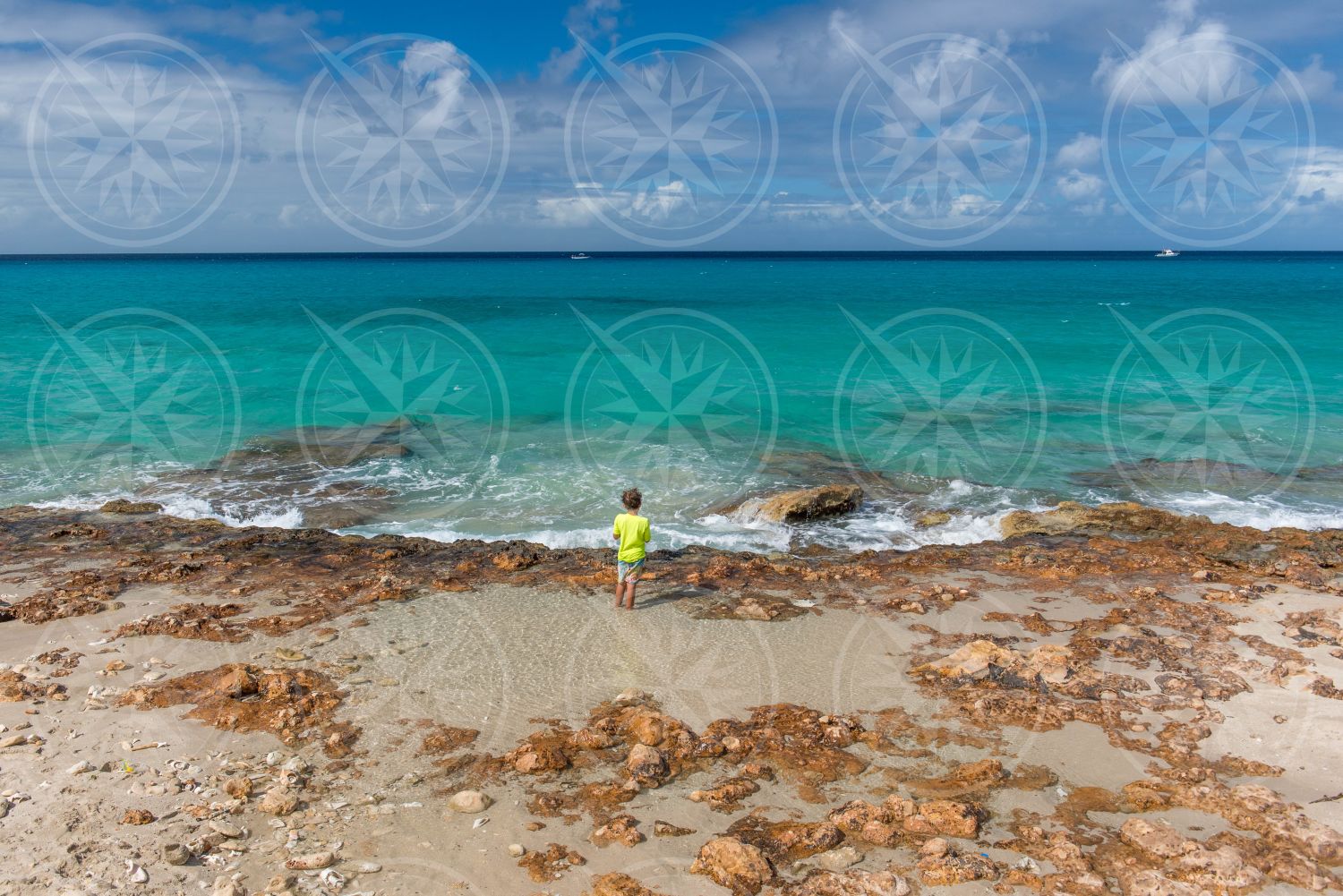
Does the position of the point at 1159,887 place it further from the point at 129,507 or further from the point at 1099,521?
the point at 129,507

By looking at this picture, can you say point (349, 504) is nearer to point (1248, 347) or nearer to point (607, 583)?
point (607, 583)

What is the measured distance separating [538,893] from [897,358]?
3176 centimetres

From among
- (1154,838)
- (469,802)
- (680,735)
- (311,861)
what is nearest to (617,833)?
(469,802)

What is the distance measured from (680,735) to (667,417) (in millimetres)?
16930

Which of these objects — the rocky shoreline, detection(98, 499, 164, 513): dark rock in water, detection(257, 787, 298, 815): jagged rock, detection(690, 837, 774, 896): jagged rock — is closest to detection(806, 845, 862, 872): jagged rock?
the rocky shoreline

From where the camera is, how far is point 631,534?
8875 mm

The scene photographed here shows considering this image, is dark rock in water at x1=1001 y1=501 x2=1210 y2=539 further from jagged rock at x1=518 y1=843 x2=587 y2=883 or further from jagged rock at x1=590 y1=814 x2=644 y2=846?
jagged rock at x1=518 y1=843 x2=587 y2=883

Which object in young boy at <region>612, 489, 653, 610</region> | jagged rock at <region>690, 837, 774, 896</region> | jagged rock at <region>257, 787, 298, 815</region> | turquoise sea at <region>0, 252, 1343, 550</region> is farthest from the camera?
turquoise sea at <region>0, 252, 1343, 550</region>

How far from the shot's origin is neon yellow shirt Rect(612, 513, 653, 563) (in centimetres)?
887

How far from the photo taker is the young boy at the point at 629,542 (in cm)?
884

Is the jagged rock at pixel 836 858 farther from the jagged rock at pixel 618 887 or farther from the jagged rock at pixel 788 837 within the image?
the jagged rock at pixel 618 887

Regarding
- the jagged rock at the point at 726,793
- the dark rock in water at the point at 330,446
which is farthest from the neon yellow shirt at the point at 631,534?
the dark rock in water at the point at 330,446

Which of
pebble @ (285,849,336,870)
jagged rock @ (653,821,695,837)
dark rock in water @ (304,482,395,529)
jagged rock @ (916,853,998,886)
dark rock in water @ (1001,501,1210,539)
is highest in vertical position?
dark rock in water @ (1001,501,1210,539)

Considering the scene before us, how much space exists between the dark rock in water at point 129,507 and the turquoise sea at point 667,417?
1.04 ft
